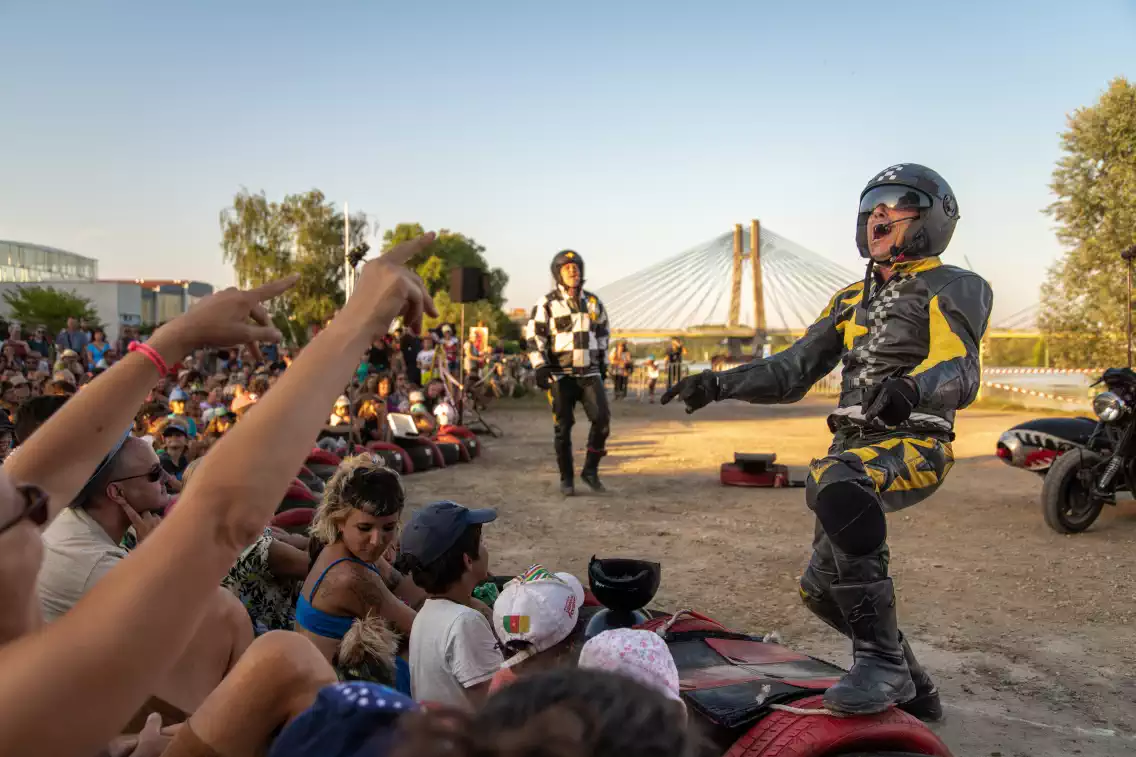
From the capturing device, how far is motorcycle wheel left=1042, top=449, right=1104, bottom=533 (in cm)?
580

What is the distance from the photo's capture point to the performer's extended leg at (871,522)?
8.15ft

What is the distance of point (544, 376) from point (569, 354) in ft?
1.01

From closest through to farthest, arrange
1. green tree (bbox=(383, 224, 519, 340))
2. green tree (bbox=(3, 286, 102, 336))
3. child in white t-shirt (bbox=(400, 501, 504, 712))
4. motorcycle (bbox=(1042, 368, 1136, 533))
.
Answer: child in white t-shirt (bbox=(400, 501, 504, 712)), motorcycle (bbox=(1042, 368, 1136, 533)), green tree (bbox=(3, 286, 102, 336)), green tree (bbox=(383, 224, 519, 340))

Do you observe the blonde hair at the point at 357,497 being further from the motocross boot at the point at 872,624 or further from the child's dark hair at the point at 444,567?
the motocross boot at the point at 872,624

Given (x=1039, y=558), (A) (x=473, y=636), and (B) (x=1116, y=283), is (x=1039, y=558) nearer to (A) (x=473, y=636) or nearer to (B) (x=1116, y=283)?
(A) (x=473, y=636)

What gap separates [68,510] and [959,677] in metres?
3.27

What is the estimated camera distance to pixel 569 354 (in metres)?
7.56

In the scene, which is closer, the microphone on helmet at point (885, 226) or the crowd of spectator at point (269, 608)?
the crowd of spectator at point (269, 608)

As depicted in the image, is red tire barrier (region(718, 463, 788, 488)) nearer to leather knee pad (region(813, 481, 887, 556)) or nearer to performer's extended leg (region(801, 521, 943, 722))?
performer's extended leg (region(801, 521, 943, 722))

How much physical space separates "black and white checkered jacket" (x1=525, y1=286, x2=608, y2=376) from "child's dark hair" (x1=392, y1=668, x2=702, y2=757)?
6.71 m

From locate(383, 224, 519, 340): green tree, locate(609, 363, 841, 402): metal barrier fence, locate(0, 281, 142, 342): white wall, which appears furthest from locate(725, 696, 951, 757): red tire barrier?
locate(0, 281, 142, 342): white wall

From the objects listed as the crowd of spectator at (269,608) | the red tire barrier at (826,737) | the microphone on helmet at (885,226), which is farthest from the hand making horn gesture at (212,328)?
the microphone on helmet at (885,226)

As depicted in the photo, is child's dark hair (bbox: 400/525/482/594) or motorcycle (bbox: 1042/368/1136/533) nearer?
child's dark hair (bbox: 400/525/482/594)

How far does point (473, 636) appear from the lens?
228 cm
